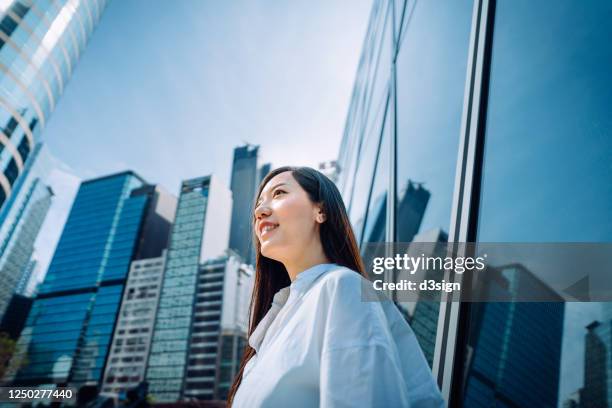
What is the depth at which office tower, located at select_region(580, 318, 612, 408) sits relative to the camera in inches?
26.3

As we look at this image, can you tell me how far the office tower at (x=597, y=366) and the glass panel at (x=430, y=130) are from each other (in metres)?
0.67

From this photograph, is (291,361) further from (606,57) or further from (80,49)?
(80,49)

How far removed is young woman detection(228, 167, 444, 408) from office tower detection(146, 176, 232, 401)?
212ft

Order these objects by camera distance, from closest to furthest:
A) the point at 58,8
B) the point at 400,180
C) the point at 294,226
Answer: the point at 294,226 → the point at 400,180 → the point at 58,8

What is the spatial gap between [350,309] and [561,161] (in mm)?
644

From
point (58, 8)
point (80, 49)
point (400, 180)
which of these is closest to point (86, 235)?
point (80, 49)

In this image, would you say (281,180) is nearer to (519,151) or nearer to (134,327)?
(519,151)

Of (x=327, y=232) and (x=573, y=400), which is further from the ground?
(x=327, y=232)

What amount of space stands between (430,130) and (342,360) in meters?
1.97

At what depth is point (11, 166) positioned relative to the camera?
1067 inches

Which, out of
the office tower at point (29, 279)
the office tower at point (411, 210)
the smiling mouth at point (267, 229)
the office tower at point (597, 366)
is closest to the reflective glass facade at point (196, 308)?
the office tower at point (411, 210)

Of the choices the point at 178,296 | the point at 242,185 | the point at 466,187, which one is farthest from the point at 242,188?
the point at 466,187

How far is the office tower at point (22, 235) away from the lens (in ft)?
219

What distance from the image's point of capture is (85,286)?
70.9 metres
